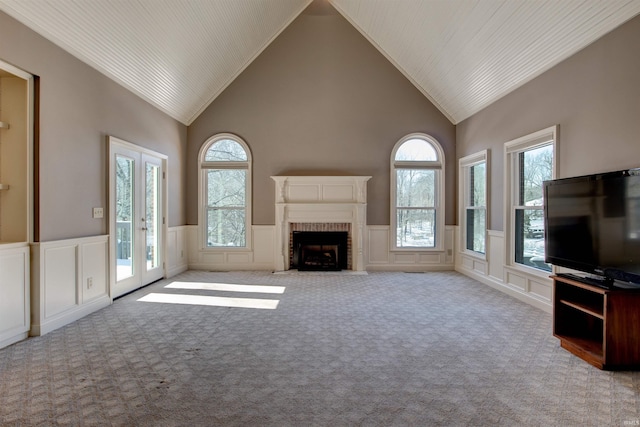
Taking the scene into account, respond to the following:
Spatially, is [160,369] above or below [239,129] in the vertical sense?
below

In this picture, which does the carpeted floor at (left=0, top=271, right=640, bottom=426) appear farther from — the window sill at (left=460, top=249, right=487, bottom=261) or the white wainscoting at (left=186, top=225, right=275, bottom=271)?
the white wainscoting at (left=186, top=225, right=275, bottom=271)

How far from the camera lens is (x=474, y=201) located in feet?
20.2

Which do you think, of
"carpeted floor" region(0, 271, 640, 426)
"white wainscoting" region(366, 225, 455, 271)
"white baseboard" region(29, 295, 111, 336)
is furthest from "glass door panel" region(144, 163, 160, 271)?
"white wainscoting" region(366, 225, 455, 271)

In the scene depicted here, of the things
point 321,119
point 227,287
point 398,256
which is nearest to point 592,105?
point 398,256

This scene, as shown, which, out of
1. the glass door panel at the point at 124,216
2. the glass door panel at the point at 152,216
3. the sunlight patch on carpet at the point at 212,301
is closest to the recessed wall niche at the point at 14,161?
Answer: the glass door panel at the point at 124,216

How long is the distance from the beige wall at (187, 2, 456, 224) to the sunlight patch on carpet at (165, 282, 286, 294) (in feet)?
5.51

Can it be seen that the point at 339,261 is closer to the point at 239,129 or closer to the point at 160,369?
the point at 239,129

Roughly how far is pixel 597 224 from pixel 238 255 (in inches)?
221

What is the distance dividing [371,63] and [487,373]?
5795 mm

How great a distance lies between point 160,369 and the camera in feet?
8.23

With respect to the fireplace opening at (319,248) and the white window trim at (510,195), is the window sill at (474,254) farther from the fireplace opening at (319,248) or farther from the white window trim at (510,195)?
the fireplace opening at (319,248)

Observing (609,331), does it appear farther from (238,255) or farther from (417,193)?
(238,255)

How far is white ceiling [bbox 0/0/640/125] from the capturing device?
3.34 m

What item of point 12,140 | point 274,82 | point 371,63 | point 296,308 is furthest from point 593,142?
point 12,140
